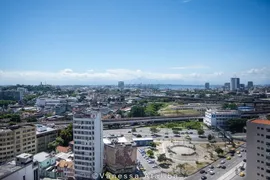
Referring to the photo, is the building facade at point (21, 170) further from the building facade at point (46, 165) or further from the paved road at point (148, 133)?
the paved road at point (148, 133)

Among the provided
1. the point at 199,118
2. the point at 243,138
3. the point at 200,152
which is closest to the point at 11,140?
the point at 200,152

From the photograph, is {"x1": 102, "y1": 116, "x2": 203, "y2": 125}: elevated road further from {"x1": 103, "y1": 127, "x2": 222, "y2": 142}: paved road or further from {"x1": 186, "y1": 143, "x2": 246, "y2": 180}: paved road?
{"x1": 186, "y1": 143, "x2": 246, "y2": 180}: paved road

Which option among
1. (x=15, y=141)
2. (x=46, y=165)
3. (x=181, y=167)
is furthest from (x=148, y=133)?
(x=15, y=141)

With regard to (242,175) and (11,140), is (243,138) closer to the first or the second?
(242,175)

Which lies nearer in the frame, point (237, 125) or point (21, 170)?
point (21, 170)

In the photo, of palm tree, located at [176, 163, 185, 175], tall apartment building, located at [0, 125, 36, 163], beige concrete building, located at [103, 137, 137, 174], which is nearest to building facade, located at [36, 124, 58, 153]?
tall apartment building, located at [0, 125, 36, 163]

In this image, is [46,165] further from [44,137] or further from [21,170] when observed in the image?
[21,170]
